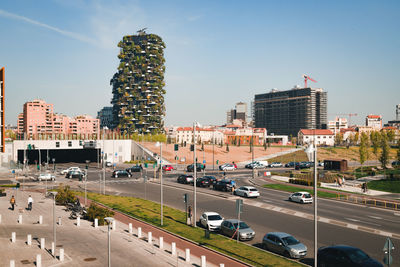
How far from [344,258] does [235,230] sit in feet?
28.7

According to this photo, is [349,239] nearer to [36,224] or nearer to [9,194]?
[36,224]

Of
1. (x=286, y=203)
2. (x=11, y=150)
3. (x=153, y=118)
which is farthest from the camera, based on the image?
(x=153, y=118)

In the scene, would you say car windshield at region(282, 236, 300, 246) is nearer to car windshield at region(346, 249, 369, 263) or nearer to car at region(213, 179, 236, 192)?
car windshield at region(346, 249, 369, 263)

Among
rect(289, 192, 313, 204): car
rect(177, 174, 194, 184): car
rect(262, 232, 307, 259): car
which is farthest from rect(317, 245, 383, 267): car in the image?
rect(177, 174, 194, 184): car

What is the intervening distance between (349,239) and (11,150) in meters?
90.5

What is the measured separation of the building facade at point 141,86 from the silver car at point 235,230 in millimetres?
136610

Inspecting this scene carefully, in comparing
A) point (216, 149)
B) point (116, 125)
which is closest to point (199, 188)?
point (216, 149)

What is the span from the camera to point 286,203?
40031 mm

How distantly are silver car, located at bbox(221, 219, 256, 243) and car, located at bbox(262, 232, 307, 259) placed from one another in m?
1.95

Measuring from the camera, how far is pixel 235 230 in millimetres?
24969

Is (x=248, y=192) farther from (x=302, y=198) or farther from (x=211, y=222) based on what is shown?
(x=211, y=222)

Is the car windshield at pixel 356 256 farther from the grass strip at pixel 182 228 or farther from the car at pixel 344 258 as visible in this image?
the grass strip at pixel 182 228

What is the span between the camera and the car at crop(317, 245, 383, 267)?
17453 mm

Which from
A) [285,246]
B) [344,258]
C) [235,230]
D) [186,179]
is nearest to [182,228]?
[235,230]
